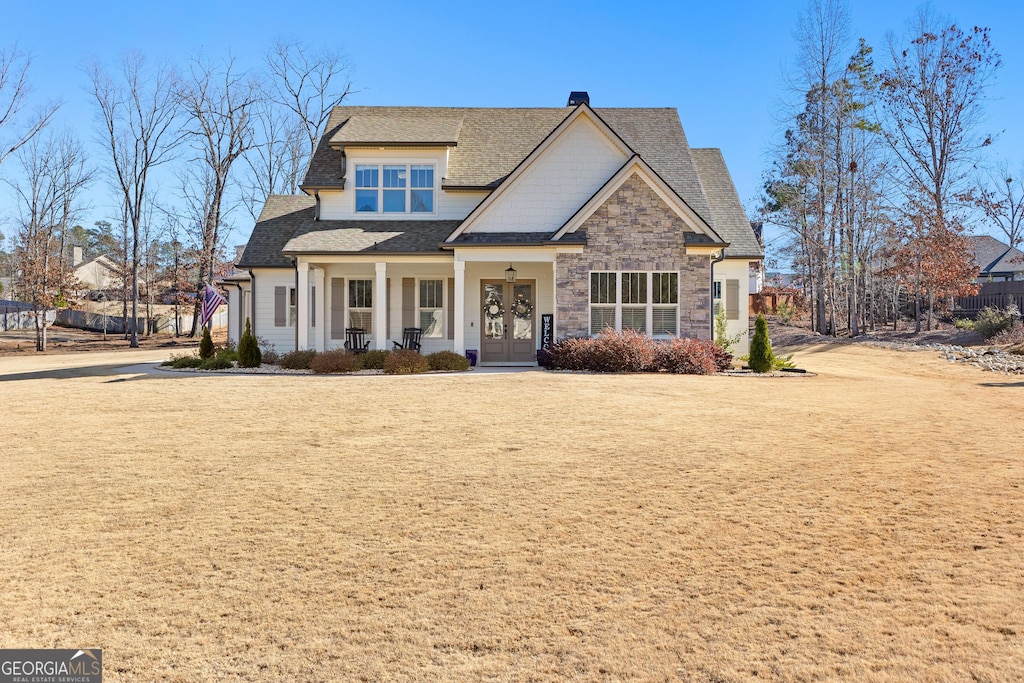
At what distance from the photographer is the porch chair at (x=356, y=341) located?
2022cm

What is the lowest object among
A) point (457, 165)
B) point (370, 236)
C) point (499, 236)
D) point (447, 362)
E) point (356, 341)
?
point (447, 362)

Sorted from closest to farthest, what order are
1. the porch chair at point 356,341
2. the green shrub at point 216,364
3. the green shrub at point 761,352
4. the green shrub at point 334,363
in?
the green shrub at point 334,363, the green shrub at point 761,352, the green shrub at point 216,364, the porch chair at point 356,341

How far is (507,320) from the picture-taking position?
20844mm

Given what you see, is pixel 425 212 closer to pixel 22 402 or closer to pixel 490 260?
pixel 490 260

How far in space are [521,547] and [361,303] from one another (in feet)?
55.3

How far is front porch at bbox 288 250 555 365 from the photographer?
20734 mm

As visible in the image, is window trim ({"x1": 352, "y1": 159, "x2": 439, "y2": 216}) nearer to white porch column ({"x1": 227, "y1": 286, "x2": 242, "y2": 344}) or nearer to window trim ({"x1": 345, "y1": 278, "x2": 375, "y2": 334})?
window trim ({"x1": 345, "y1": 278, "x2": 375, "y2": 334})

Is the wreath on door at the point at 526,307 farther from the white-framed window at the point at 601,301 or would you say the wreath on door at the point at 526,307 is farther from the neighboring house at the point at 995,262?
the neighboring house at the point at 995,262

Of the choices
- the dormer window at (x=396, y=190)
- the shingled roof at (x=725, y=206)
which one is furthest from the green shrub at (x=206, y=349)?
the shingled roof at (x=725, y=206)

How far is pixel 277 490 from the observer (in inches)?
267

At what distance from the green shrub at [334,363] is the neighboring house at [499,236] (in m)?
1.91

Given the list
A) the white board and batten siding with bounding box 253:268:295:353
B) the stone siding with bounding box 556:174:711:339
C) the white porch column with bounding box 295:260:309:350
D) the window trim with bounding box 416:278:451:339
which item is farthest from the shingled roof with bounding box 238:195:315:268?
the stone siding with bounding box 556:174:711:339

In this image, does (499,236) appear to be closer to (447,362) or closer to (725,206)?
(447,362)

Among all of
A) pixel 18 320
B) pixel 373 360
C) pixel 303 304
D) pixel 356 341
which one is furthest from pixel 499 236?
pixel 18 320
